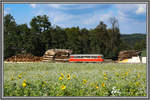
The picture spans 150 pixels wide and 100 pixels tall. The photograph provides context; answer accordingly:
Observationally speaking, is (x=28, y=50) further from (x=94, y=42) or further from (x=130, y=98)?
(x=130, y=98)

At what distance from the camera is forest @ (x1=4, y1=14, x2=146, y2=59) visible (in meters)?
8.26

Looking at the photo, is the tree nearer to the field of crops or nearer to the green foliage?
the field of crops

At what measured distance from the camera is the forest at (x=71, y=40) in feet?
27.1

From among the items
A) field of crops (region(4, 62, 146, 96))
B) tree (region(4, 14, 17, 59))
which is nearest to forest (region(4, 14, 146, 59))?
tree (region(4, 14, 17, 59))

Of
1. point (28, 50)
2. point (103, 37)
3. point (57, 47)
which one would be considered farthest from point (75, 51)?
point (28, 50)

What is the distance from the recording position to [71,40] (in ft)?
40.4

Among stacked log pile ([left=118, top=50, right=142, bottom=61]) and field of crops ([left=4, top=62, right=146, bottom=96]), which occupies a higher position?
stacked log pile ([left=118, top=50, right=142, bottom=61])

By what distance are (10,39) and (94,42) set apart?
6604 mm

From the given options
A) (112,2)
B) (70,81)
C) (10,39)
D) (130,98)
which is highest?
(112,2)

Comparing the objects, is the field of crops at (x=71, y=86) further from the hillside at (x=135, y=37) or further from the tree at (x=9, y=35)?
the tree at (x=9, y=35)

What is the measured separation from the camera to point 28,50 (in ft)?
30.7

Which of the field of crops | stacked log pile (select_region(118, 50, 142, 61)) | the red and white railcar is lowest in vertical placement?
the field of crops

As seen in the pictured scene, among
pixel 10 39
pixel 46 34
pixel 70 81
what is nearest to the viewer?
pixel 70 81

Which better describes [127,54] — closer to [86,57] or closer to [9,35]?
[86,57]
